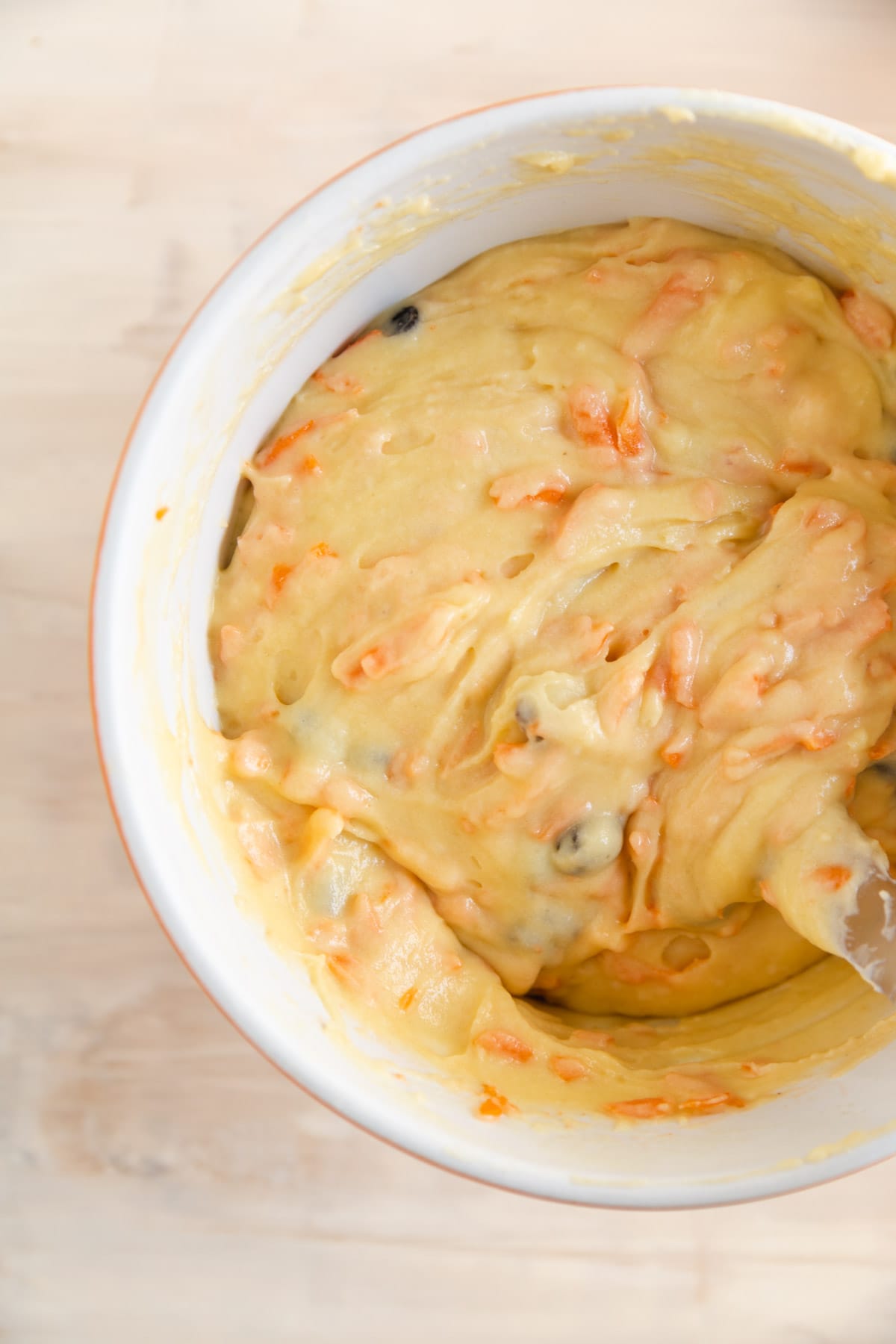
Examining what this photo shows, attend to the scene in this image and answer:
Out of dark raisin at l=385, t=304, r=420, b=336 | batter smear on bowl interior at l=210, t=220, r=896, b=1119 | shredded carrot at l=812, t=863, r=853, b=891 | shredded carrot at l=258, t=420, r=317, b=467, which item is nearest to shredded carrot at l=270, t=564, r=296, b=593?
batter smear on bowl interior at l=210, t=220, r=896, b=1119

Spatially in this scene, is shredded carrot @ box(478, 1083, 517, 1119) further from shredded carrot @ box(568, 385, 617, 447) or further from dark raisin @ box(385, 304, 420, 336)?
dark raisin @ box(385, 304, 420, 336)

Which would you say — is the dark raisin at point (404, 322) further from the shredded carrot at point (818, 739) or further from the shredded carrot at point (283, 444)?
the shredded carrot at point (818, 739)

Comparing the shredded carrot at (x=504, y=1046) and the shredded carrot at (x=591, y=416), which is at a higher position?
the shredded carrot at (x=591, y=416)

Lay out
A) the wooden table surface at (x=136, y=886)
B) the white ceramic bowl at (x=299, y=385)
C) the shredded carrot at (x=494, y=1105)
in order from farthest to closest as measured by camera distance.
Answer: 1. the wooden table surface at (x=136, y=886)
2. the shredded carrot at (x=494, y=1105)
3. the white ceramic bowl at (x=299, y=385)

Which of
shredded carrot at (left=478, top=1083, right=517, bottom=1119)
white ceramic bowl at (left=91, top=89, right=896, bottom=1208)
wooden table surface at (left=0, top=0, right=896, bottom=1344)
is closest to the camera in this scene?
white ceramic bowl at (left=91, top=89, right=896, bottom=1208)

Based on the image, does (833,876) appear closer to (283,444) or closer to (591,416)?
(591,416)

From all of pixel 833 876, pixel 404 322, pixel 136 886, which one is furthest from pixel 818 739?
pixel 136 886

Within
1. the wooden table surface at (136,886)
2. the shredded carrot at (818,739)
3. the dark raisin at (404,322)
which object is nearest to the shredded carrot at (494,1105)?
the wooden table surface at (136,886)
